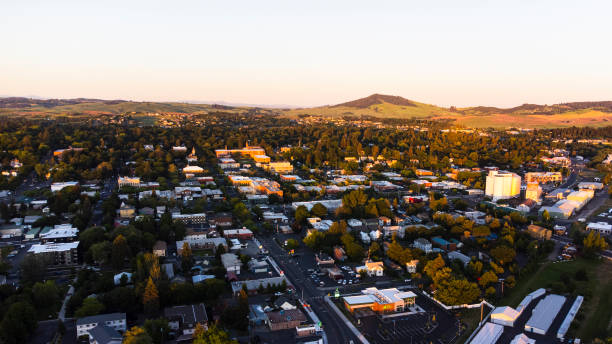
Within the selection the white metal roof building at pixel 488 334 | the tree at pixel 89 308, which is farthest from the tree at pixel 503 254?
the tree at pixel 89 308

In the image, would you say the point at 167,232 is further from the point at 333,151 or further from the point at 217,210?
the point at 333,151

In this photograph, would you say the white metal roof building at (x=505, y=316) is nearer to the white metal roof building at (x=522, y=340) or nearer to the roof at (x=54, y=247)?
the white metal roof building at (x=522, y=340)

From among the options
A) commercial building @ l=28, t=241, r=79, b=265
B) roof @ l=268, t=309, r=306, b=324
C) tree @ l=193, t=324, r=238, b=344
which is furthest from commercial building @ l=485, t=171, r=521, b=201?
commercial building @ l=28, t=241, r=79, b=265

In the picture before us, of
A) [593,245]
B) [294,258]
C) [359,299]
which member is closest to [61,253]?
[294,258]

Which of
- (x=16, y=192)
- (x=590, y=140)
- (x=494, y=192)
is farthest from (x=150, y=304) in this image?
(x=590, y=140)

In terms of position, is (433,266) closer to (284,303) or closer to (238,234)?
(284,303)
